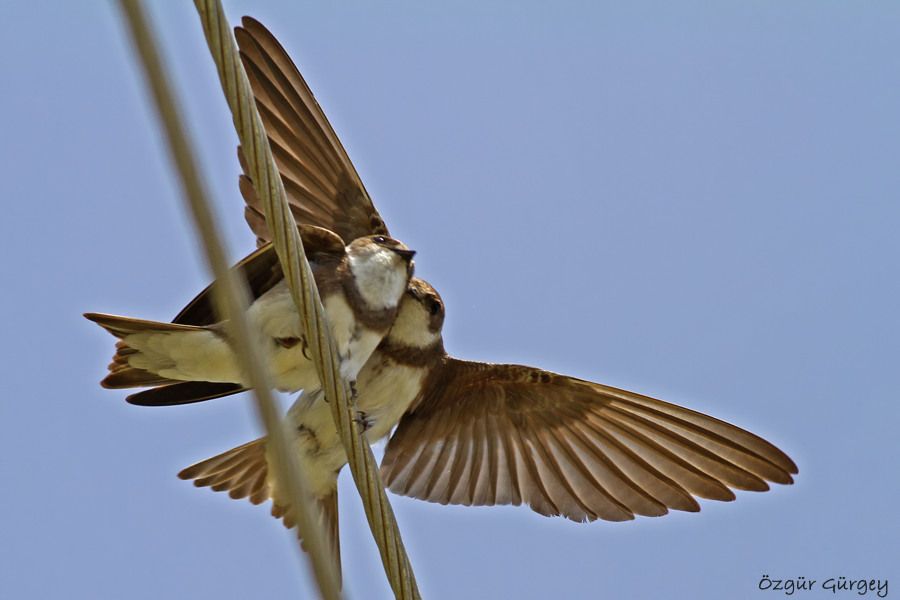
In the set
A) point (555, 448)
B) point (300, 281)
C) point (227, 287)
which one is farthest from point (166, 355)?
point (227, 287)

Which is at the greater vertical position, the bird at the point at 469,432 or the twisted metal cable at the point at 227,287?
the bird at the point at 469,432

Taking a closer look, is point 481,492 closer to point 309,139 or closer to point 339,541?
point 339,541

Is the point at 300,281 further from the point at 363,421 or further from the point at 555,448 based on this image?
the point at 555,448

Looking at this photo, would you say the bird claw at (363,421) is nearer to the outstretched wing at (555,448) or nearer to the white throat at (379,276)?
the outstretched wing at (555,448)

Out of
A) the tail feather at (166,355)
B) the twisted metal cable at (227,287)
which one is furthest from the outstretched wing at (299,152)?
the twisted metal cable at (227,287)

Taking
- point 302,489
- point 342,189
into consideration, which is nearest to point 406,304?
point 342,189

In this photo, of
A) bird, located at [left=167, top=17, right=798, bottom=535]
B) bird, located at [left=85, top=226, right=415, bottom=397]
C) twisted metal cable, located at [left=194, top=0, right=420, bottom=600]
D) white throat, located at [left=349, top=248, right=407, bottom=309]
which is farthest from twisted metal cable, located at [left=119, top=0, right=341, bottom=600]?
bird, located at [left=167, top=17, right=798, bottom=535]
